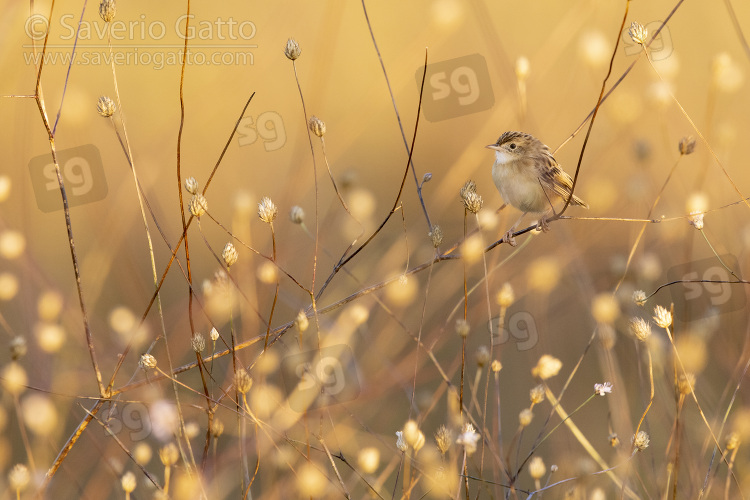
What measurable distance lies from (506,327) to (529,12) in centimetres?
663

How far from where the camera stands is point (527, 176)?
3.64 metres

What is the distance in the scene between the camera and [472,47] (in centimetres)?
803

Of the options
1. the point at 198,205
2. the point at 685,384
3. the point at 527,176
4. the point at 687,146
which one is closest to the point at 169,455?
the point at 198,205

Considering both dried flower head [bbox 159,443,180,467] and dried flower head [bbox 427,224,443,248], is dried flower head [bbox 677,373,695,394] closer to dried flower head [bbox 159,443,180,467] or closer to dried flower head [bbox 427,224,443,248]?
dried flower head [bbox 427,224,443,248]

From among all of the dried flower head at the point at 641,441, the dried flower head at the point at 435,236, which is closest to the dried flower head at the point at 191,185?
the dried flower head at the point at 435,236

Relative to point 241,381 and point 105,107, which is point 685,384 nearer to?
point 241,381

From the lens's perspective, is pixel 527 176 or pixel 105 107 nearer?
pixel 105 107

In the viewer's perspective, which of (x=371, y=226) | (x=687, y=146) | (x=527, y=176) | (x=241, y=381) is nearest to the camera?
(x=241, y=381)

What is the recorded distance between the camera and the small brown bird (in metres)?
3.60

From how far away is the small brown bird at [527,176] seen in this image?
11.8 ft

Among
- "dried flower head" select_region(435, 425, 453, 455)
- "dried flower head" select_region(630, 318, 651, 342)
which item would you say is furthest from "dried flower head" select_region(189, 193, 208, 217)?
"dried flower head" select_region(630, 318, 651, 342)

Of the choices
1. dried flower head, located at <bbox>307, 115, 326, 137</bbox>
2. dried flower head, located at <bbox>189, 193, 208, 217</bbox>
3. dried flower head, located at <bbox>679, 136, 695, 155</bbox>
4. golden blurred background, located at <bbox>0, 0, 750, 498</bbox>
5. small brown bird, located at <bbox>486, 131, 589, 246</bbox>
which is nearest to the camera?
dried flower head, located at <bbox>189, 193, 208, 217</bbox>

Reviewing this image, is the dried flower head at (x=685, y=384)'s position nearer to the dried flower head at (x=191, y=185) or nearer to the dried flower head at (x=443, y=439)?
the dried flower head at (x=443, y=439)

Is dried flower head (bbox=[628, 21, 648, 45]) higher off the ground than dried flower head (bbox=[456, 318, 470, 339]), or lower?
higher
